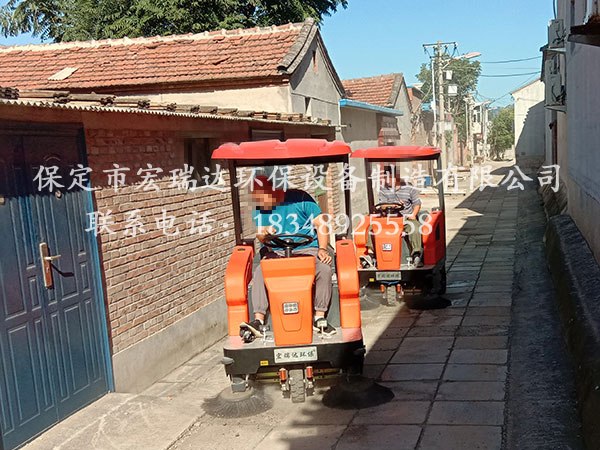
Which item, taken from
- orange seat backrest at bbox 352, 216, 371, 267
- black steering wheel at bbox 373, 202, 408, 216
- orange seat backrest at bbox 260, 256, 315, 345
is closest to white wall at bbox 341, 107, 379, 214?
black steering wheel at bbox 373, 202, 408, 216

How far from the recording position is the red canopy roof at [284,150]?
5.73 meters

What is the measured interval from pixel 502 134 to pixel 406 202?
6612cm

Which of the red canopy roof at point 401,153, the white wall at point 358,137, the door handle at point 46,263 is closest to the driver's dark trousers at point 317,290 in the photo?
the door handle at point 46,263

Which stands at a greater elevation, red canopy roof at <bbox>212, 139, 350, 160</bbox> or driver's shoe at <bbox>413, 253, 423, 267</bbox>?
red canopy roof at <bbox>212, 139, 350, 160</bbox>

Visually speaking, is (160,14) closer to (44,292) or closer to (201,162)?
(201,162)

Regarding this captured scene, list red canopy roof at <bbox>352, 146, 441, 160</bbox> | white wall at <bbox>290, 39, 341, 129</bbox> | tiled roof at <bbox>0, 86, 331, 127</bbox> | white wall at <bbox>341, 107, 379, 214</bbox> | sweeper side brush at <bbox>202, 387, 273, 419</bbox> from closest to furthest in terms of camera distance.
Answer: tiled roof at <bbox>0, 86, 331, 127</bbox> < sweeper side brush at <bbox>202, 387, 273, 419</bbox> < red canopy roof at <bbox>352, 146, 441, 160</bbox> < white wall at <bbox>290, 39, 341, 129</bbox> < white wall at <bbox>341, 107, 379, 214</bbox>

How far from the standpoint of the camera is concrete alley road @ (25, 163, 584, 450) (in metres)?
5.02

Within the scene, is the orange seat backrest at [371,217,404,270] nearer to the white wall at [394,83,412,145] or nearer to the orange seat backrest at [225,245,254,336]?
the orange seat backrest at [225,245,254,336]

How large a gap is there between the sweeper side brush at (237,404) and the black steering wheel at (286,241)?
1.47 meters

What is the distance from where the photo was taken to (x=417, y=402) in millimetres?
5688

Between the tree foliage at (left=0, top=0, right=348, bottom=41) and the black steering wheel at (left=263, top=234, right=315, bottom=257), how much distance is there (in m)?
18.5

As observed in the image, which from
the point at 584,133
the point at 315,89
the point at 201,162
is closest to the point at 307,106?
the point at 315,89

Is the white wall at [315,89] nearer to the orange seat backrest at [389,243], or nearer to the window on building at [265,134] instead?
the window on building at [265,134]

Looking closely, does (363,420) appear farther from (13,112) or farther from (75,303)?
(13,112)
